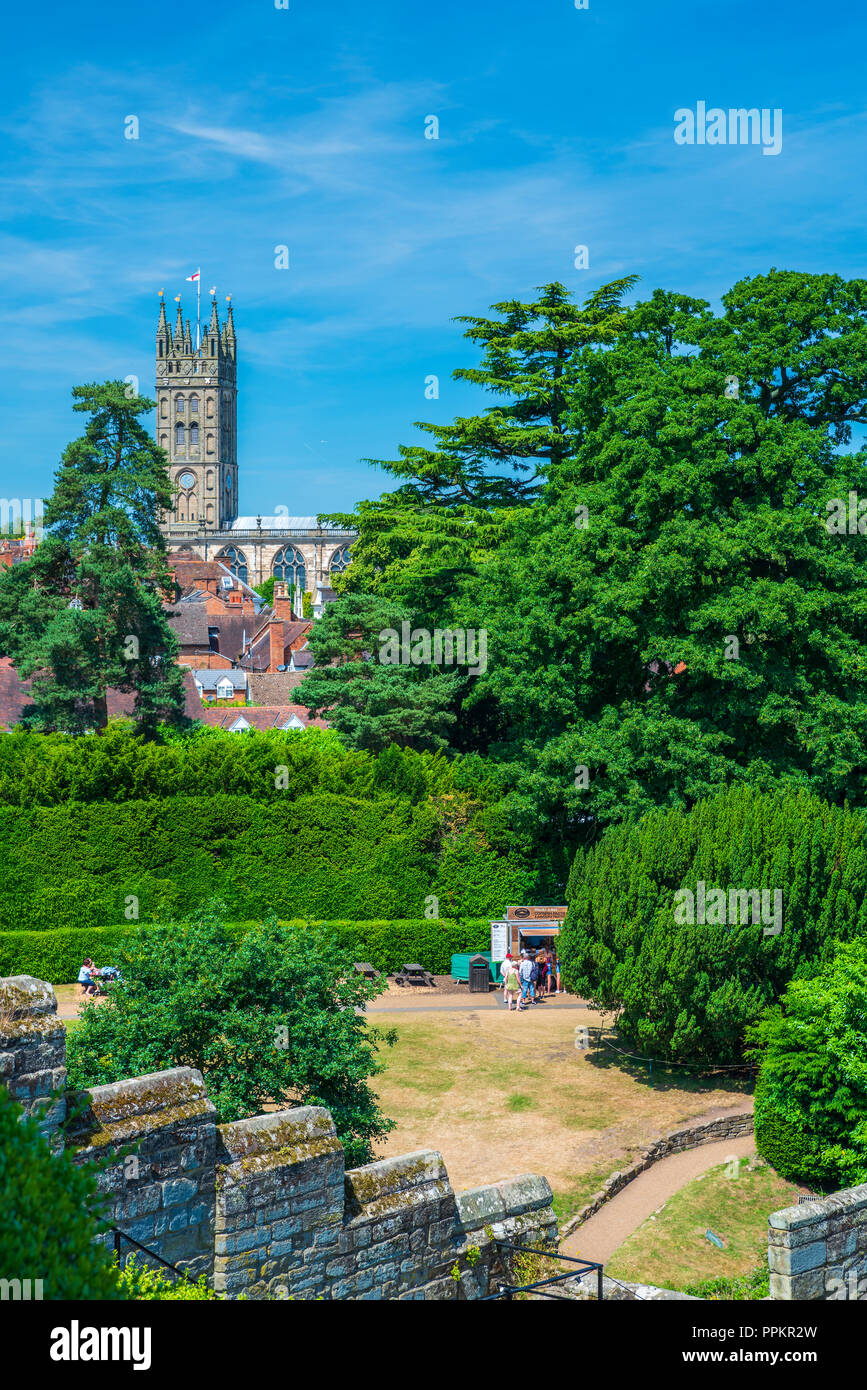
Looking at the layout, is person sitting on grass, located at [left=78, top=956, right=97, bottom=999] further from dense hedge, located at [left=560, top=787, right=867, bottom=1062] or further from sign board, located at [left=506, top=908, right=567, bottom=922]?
dense hedge, located at [left=560, top=787, right=867, bottom=1062]

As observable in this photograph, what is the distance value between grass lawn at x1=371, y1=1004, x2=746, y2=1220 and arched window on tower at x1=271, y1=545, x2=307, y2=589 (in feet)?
510

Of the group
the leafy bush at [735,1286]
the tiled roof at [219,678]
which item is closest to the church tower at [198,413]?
the tiled roof at [219,678]

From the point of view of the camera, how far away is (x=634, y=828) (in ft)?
82.5

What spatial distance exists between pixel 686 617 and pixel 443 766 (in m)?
9.20

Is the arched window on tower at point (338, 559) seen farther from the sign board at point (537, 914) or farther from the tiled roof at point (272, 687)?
the sign board at point (537, 914)

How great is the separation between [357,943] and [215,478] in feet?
535

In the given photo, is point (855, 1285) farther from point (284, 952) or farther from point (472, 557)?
point (472, 557)

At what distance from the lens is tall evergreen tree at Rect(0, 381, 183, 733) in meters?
41.5

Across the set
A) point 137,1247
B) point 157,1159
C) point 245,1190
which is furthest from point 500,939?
point 137,1247

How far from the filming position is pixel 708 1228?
56.2 ft

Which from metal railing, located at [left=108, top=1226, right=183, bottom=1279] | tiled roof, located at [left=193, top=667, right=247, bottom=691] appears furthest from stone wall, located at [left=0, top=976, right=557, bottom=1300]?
tiled roof, located at [left=193, top=667, right=247, bottom=691]

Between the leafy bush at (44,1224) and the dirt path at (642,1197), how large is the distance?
11.7 meters

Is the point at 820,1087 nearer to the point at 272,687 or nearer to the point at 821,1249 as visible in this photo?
the point at 821,1249
